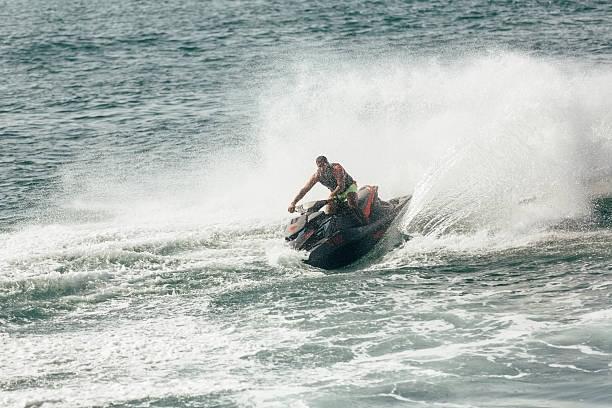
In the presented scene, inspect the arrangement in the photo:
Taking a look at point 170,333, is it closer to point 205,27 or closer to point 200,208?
point 200,208

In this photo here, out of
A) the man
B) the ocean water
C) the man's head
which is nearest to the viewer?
the ocean water

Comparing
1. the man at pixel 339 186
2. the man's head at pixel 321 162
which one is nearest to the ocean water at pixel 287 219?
the man at pixel 339 186

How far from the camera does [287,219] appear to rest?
26312 millimetres

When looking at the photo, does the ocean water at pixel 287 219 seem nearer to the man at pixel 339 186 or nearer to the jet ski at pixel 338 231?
the jet ski at pixel 338 231

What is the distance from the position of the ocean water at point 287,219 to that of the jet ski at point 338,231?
1.11 feet

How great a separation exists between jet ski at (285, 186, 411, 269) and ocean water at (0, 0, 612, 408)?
1.11 feet

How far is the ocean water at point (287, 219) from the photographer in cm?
1795

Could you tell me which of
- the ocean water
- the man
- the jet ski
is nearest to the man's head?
the man

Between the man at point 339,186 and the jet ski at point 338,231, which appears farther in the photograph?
the man at point 339,186

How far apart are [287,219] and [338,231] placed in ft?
10.9

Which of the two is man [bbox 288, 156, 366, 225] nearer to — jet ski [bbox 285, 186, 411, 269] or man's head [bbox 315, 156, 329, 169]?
man's head [bbox 315, 156, 329, 169]

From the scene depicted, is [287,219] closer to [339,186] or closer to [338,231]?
[339,186]

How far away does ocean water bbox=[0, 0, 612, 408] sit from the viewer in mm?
17953

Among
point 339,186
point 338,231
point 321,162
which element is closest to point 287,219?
point 321,162
